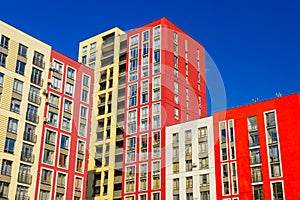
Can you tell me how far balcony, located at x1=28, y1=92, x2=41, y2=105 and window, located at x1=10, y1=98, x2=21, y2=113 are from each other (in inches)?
88.0

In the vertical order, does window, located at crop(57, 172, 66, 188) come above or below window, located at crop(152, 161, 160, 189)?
below

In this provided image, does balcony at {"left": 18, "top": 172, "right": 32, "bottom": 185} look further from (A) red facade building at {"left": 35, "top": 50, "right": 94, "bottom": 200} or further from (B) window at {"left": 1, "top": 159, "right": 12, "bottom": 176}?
(B) window at {"left": 1, "top": 159, "right": 12, "bottom": 176}

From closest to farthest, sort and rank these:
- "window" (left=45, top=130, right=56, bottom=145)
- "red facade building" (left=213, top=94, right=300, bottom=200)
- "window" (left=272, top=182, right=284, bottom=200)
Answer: "window" (left=272, top=182, right=284, bottom=200), "red facade building" (left=213, top=94, right=300, bottom=200), "window" (left=45, top=130, right=56, bottom=145)

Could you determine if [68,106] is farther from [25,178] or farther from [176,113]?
[176,113]

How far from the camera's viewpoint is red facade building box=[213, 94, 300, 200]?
189 ft

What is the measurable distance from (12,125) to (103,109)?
32994 millimetres

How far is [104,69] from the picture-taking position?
299ft

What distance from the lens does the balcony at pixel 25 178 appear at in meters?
55.7

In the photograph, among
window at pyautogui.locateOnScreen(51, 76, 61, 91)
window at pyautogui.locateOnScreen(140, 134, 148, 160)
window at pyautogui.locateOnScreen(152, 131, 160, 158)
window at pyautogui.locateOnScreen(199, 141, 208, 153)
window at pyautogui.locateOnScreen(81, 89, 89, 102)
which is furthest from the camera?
window at pyautogui.locateOnScreen(140, 134, 148, 160)

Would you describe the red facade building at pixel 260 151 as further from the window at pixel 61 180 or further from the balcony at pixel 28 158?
the balcony at pixel 28 158

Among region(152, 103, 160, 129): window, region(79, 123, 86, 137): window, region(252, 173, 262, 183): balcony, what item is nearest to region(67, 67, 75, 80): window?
region(79, 123, 86, 137): window

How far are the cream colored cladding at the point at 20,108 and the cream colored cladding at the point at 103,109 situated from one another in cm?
1598

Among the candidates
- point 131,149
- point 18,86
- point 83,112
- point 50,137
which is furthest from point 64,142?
point 131,149

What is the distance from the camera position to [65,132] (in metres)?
64.2
